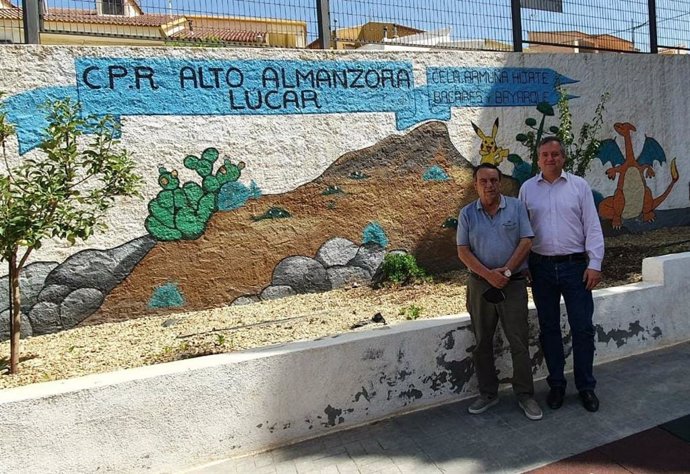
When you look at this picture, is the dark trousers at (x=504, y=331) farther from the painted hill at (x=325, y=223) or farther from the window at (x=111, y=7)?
the window at (x=111, y=7)

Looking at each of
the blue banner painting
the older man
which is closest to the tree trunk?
the blue banner painting

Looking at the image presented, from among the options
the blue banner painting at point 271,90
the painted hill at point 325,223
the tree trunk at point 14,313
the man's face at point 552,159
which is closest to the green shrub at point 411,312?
the painted hill at point 325,223

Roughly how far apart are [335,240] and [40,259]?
279cm

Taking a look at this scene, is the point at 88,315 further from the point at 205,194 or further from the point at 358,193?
the point at 358,193

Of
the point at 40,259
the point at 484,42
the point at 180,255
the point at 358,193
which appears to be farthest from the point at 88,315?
the point at 484,42

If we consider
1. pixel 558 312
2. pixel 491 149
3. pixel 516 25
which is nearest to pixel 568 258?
pixel 558 312

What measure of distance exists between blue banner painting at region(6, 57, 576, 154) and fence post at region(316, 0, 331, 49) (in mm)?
376

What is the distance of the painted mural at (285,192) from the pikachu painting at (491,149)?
1 cm

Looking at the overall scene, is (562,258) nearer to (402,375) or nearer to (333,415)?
(402,375)

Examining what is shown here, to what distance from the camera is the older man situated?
3.18 m

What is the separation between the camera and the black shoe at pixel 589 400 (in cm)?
331

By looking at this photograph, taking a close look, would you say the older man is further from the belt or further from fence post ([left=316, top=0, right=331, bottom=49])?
fence post ([left=316, top=0, right=331, bottom=49])

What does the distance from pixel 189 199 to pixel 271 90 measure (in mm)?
1377

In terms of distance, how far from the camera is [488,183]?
3162mm
